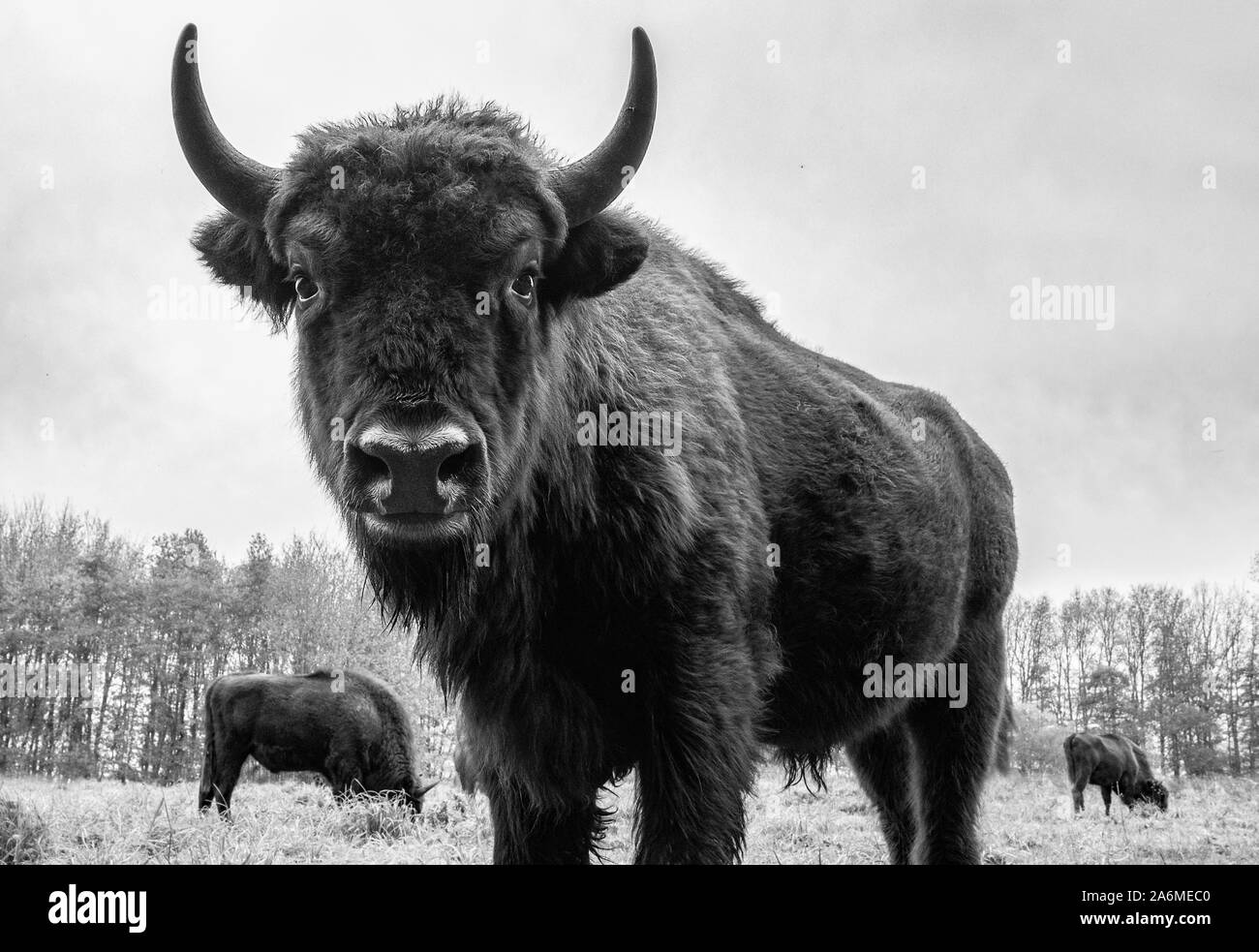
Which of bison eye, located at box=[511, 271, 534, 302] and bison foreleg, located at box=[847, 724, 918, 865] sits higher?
bison eye, located at box=[511, 271, 534, 302]

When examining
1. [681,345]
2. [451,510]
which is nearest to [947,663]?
[681,345]

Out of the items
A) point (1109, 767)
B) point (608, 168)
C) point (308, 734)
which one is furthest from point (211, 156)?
point (1109, 767)

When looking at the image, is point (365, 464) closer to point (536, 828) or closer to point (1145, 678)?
point (536, 828)

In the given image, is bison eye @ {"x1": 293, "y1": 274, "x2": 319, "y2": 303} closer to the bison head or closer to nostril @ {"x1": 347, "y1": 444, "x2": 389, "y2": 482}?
the bison head

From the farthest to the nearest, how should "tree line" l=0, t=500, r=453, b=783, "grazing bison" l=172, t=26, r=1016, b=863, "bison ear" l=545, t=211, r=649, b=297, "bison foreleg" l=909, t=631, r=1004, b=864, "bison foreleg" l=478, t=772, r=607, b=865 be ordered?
"tree line" l=0, t=500, r=453, b=783 < "bison foreleg" l=909, t=631, r=1004, b=864 < "bison foreleg" l=478, t=772, r=607, b=865 < "bison ear" l=545, t=211, r=649, b=297 < "grazing bison" l=172, t=26, r=1016, b=863

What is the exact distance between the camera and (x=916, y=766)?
686 cm

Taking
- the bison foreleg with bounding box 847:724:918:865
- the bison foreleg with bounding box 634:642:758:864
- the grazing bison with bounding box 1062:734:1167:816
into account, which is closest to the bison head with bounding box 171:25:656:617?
the bison foreleg with bounding box 634:642:758:864

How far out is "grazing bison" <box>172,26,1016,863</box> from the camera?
10.8ft

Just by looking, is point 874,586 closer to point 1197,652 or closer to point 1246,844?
point 1246,844

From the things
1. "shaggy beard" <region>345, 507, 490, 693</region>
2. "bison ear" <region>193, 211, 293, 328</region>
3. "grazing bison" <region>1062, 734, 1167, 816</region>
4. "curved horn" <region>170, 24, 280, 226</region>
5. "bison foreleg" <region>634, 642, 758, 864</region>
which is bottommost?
"grazing bison" <region>1062, 734, 1167, 816</region>

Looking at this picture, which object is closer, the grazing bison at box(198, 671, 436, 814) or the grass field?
the grass field

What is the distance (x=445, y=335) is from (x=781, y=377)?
2.76 meters

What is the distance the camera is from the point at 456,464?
3105 millimetres

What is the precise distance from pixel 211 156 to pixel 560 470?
1919mm
